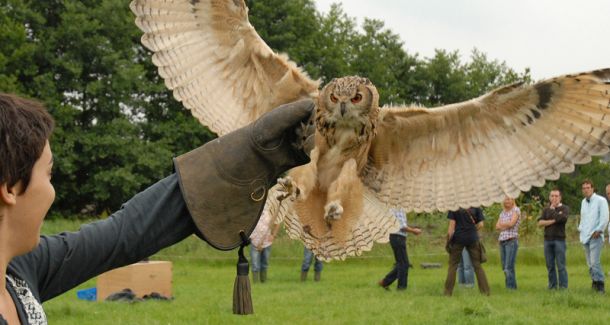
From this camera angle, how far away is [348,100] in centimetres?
488

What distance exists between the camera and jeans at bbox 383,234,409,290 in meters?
11.5

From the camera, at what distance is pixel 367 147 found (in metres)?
5.27

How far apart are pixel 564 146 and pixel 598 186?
1385 inches

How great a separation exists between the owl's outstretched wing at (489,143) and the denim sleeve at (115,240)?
10.6 ft

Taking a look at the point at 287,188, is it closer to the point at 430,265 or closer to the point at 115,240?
the point at 115,240

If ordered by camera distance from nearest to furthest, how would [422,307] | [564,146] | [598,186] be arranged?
[564,146] < [422,307] < [598,186]

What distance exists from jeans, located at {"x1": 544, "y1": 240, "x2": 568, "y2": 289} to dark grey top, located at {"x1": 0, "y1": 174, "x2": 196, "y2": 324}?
10.2 meters

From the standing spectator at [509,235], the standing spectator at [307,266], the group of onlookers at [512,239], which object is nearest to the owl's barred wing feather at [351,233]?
the group of onlookers at [512,239]

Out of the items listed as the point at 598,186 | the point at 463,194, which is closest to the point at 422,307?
the point at 463,194

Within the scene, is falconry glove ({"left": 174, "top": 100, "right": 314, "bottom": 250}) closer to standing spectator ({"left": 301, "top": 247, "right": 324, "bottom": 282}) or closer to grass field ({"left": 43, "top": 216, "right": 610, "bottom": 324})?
grass field ({"left": 43, "top": 216, "right": 610, "bottom": 324})

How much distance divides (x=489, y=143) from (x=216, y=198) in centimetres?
360

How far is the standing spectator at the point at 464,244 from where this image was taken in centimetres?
1086

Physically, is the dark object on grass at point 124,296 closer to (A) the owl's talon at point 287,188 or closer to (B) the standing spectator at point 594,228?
(A) the owl's talon at point 287,188

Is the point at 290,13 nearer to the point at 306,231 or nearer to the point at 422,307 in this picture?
the point at 422,307
